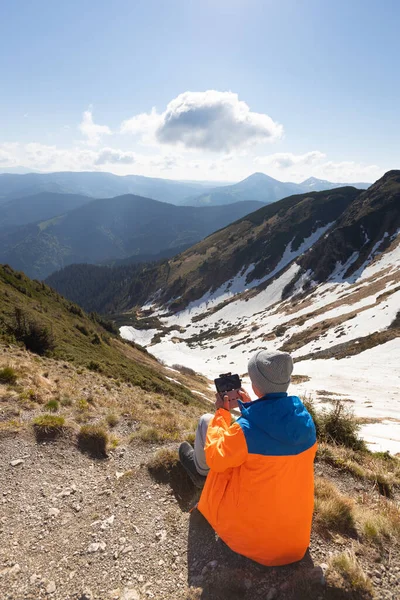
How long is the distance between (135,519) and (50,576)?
1.35 metres

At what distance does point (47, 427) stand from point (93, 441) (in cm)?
110

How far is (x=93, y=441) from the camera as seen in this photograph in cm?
724

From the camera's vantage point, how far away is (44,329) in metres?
17.7

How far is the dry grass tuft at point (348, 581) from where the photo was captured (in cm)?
344

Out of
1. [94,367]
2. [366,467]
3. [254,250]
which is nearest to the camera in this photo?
[366,467]

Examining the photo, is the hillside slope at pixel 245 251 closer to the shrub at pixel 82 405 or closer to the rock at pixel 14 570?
the shrub at pixel 82 405

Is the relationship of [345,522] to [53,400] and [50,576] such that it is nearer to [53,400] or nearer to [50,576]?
[50,576]

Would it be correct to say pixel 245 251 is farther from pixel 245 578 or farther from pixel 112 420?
pixel 245 578

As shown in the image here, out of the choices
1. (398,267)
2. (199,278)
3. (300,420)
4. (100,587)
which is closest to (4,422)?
(100,587)

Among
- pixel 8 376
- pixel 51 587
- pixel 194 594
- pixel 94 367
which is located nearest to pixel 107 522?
pixel 51 587

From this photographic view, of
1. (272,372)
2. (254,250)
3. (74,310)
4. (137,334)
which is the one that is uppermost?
(254,250)

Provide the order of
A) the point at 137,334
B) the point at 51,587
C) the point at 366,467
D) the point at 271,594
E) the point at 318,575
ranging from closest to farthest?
the point at 271,594 < the point at 318,575 < the point at 51,587 < the point at 366,467 < the point at 137,334

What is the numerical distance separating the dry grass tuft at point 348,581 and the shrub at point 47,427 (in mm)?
5999

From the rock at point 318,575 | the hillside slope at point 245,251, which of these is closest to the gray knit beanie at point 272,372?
the rock at point 318,575
